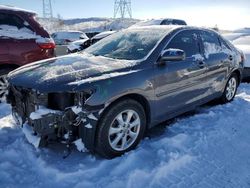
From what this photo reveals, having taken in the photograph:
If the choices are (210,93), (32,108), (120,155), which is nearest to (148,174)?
(120,155)

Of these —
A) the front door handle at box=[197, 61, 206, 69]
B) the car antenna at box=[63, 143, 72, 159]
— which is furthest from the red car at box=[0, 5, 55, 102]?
the front door handle at box=[197, 61, 206, 69]

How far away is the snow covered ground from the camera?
339 centimetres

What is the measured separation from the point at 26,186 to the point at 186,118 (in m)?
2.93

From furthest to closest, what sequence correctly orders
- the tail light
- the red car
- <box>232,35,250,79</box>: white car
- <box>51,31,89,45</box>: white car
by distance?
<box>51,31,89,45</box>: white car → <box>232,35,250,79</box>: white car → the tail light → the red car

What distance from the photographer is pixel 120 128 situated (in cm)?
388

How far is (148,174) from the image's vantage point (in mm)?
3484

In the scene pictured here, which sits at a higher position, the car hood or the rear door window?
the rear door window

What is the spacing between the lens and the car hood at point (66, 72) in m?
3.53

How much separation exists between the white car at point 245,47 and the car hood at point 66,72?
5.06 m

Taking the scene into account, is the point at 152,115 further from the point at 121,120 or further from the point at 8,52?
the point at 8,52

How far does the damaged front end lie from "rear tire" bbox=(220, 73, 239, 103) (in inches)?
136

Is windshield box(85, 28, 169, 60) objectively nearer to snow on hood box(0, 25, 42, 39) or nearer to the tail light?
the tail light

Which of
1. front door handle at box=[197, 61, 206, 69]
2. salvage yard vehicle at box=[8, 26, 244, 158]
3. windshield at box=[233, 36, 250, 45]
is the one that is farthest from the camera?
windshield at box=[233, 36, 250, 45]

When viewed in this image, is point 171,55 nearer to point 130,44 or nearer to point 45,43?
point 130,44
